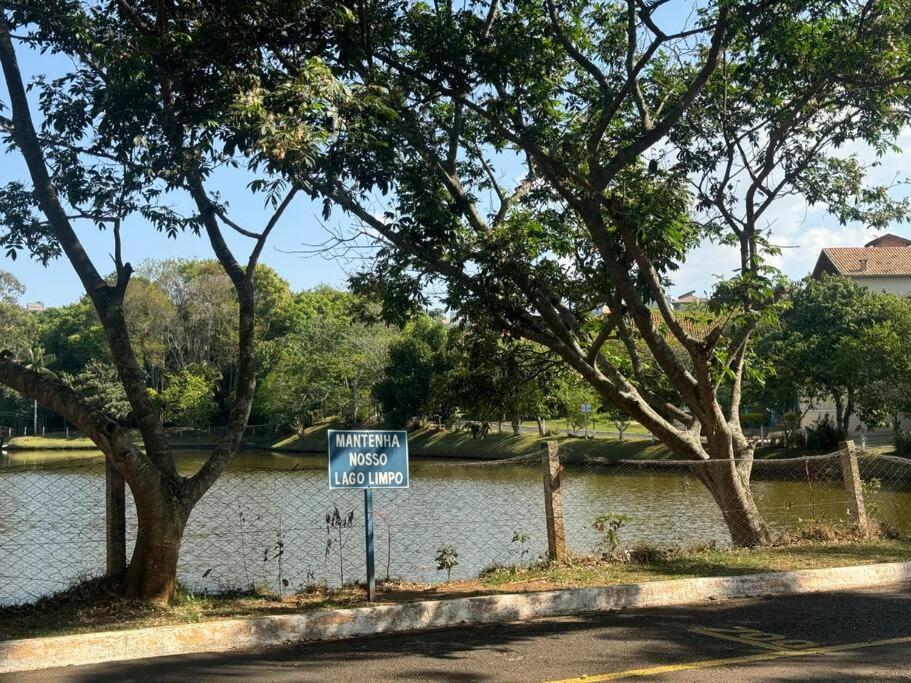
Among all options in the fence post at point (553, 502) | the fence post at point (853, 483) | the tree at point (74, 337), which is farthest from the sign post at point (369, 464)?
the tree at point (74, 337)

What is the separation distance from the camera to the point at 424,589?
383 inches

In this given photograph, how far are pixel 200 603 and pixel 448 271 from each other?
5.04 meters

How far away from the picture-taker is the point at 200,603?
8.60 m

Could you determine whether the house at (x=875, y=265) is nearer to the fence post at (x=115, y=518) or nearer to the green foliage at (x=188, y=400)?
the green foliage at (x=188, y=400)

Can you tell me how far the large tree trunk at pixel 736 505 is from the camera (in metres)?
12.5

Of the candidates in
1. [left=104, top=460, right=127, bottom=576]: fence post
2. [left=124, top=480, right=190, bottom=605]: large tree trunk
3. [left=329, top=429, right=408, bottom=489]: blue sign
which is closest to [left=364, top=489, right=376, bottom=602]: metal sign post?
[left=329, top=429, right=408, bottom=489]: blue sign

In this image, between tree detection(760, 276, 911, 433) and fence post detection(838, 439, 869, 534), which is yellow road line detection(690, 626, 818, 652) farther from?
tree detection(760, 276, 911, 433)

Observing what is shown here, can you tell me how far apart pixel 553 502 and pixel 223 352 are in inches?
2499

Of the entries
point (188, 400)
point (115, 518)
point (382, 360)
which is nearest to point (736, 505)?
point (115, 518)

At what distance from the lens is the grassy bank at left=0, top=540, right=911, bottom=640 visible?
7793 mm

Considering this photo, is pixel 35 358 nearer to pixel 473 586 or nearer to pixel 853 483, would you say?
pixel 473 586

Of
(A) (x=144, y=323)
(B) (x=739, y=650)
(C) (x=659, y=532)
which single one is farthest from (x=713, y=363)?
(A) (x=144, y=323)

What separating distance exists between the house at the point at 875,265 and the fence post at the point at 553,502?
52145mm

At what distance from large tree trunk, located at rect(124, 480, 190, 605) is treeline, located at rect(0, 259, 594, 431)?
32813mm
